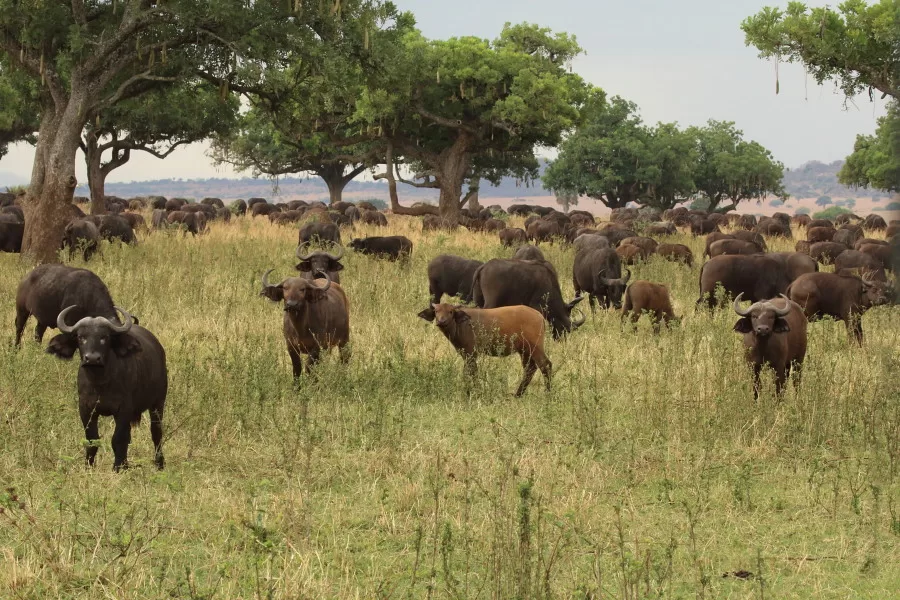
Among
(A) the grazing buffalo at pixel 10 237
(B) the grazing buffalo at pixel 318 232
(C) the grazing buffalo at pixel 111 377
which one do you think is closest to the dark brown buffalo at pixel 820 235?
(B) the grazing buffalo at pixel 318 232

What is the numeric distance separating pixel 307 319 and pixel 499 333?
6.10 feet

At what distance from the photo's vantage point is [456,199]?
38688 millimetres

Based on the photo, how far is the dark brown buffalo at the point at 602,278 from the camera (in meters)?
15.8

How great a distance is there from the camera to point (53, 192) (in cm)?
1902

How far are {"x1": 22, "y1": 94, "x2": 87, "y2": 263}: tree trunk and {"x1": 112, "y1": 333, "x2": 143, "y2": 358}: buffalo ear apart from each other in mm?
12867

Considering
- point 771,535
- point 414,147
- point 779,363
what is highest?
point 414,147

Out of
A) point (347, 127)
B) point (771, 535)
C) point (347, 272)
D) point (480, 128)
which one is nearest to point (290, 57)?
point (347, 272)

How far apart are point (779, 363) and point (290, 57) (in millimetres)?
13328

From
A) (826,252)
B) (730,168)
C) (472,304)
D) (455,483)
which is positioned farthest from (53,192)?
(730,168)

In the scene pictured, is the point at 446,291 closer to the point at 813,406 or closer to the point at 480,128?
the point at 813,406

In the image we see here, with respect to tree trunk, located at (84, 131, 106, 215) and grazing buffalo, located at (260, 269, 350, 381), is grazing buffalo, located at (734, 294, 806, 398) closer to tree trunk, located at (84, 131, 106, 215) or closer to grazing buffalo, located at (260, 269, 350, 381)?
grazing buffalo, located at (260, 269, 350, 381)

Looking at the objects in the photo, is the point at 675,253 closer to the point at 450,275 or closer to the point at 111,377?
the point at 450,275

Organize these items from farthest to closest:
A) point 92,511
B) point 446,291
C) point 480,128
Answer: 1. point 480,128
2. point 446,291
3. point 92,511

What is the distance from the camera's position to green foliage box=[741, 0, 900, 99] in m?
29.4
